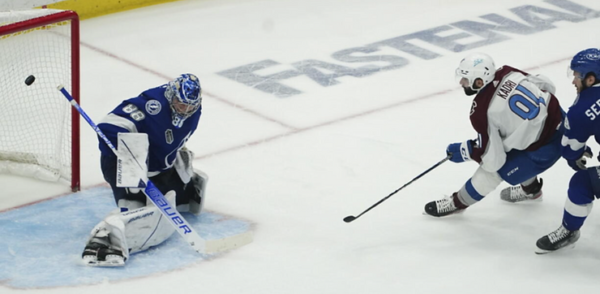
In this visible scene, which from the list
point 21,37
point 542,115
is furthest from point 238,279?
point 21,37

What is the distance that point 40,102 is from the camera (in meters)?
5.10

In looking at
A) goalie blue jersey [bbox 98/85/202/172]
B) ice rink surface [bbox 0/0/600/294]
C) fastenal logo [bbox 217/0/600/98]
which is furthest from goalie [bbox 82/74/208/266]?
fastenal logo [bbox 217/0/600/98]

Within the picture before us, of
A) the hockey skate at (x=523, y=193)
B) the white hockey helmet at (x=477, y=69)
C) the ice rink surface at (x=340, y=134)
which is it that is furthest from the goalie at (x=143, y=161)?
the hockey skate at (x=523, y=193)

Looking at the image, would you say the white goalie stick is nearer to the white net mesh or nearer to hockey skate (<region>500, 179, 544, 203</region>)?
the white net mesh

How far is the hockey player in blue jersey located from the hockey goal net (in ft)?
6.84

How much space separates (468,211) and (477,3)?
11.2ft

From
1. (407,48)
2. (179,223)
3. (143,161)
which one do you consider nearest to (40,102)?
(143,161)

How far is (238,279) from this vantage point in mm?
3736

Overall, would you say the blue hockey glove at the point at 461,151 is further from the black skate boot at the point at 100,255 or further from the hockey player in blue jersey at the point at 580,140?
the black skate boot at the point at 100,255

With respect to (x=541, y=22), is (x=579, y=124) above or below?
above

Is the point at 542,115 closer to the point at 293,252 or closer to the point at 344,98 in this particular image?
the point at 293,252

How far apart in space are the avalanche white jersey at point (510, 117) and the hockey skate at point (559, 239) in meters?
0.33

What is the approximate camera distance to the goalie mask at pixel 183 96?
12.6 feet

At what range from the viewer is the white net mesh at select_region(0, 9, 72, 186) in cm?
472
